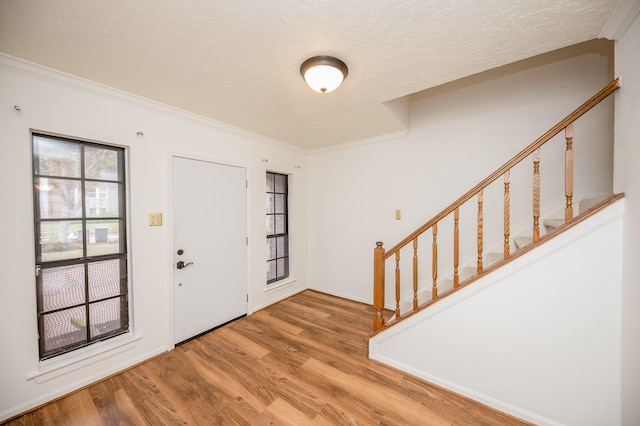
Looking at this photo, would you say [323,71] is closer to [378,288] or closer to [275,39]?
[275,39]

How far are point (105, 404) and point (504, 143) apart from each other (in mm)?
4399

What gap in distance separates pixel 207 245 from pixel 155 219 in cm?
63

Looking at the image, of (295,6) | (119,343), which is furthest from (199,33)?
(119,343)

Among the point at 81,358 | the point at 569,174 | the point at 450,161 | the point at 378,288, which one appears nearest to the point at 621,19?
the point at 569,174

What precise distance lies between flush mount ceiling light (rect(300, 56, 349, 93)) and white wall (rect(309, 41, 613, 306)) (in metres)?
1.79

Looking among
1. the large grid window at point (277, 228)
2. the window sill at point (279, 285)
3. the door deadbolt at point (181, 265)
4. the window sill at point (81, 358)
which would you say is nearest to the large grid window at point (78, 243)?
the window sill at point (81, 358)

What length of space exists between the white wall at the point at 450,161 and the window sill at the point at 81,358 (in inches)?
106

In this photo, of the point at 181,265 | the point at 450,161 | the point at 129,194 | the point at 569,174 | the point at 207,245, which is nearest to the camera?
the point at 569,174

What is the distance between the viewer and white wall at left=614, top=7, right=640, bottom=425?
1229 mm

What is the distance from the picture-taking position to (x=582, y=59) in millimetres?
2191

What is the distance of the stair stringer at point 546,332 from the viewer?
1.39m

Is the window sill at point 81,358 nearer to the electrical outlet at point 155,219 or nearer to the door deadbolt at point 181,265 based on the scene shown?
the door deadbolt at point 181,265

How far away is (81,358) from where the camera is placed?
1.90 m

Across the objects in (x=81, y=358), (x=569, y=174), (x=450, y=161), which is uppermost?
(x=450, y=161)
